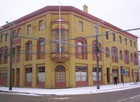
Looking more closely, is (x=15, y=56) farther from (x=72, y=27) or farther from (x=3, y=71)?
(x=72, y=27)

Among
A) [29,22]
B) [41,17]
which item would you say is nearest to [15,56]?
[29,22]

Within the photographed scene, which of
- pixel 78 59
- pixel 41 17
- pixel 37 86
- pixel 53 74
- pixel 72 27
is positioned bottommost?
pixel 37 86

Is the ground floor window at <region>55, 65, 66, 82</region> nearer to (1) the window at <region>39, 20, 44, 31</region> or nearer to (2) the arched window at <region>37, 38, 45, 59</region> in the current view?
(2) the arched window at <region>37, 38, 45, 59</region>

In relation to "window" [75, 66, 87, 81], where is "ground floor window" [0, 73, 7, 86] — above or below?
below

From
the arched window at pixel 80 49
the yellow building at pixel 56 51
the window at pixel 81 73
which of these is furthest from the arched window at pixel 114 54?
the window at pixel 81 73

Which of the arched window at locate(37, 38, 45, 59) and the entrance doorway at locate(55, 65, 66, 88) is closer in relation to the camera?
the entrance doorway at locate(55, 65, 66, 88)

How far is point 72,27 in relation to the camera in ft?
89.1

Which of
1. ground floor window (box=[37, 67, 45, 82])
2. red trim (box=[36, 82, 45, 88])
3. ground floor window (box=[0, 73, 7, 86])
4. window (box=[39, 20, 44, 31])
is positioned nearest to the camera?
red trim (box=[36, 82, 45, 88])

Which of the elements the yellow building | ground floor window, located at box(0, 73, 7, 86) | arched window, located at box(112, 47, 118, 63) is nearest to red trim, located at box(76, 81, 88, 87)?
the yellow building

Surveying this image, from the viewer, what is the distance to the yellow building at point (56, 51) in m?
25.9

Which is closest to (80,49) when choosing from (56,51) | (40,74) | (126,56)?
(56,51)

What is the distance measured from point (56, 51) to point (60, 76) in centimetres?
371

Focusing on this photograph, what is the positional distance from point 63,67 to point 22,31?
1105 centimetres

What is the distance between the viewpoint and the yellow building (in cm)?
2592
